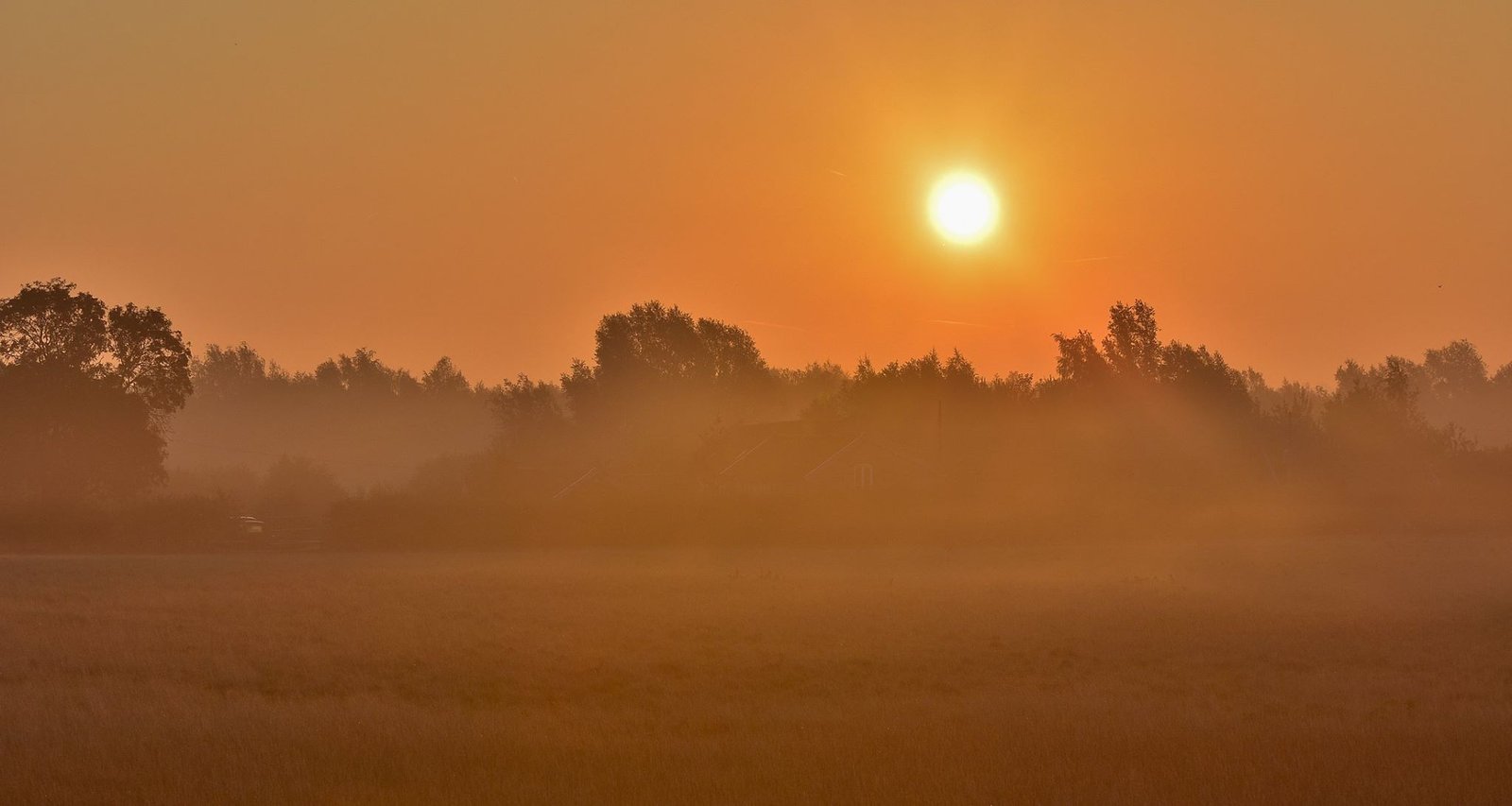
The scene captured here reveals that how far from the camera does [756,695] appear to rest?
21609mm

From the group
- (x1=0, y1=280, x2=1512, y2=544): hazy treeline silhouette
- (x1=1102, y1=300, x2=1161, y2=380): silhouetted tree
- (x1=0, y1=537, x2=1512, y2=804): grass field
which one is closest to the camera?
(x1=0, y1=537, x2=1512, y2=804): grass field

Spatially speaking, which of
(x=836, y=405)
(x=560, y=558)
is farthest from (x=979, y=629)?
(x=836, y=405)

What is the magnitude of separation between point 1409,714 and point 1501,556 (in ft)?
134

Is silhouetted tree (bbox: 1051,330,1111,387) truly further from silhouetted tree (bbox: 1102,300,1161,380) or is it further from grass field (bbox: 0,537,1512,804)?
grass field (bbox: 0,537,1512,804)

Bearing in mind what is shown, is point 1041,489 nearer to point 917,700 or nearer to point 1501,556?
point 1501,556

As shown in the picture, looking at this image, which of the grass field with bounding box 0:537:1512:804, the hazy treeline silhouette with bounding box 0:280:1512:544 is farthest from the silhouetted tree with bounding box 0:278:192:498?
the grass field with bounding box 0:537:1512:804

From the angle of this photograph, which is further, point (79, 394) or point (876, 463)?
point (876, 463)

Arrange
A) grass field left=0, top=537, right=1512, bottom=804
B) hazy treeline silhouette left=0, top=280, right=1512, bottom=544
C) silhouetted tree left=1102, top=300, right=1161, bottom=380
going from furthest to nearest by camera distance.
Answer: silhouetted tree left=1102, top=300, right=1161, bottom=380 → hazy treeline silhouette left=0, top=280, right=1512, bottom=544 → grass field left=0, top=537, right=1512, bottom=804

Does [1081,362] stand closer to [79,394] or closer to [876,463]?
[876,463]

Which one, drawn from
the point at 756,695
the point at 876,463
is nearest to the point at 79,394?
the point at 876,463

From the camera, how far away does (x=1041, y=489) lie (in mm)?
83750

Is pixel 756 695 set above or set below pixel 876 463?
below

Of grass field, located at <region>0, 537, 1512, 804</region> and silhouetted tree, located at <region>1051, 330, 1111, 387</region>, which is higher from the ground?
silhouetted tree, located at <region>1051, 330, 1111, 387</region>

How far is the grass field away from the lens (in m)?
15.9
